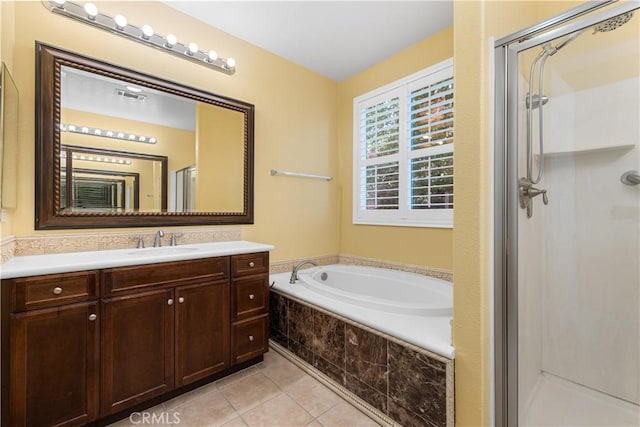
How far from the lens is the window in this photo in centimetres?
234

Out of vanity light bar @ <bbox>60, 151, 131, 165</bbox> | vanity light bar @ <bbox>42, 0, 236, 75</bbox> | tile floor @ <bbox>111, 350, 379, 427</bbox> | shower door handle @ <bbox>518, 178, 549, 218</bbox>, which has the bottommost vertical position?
tile floor @ <bbox>111, 350, 379, 427</bbox>

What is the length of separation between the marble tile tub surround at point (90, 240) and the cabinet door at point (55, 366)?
17.3 inches

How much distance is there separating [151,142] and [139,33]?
70 cm

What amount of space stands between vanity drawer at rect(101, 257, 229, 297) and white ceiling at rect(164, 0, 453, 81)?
5.85 ft

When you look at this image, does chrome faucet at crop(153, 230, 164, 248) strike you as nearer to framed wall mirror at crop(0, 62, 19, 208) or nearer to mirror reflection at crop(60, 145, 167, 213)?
mirror reflection at crop(60, 145, 167, 213)

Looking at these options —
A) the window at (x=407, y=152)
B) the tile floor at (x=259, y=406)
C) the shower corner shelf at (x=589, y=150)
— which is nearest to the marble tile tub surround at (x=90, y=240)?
the tile floor at (x=259, y=406)

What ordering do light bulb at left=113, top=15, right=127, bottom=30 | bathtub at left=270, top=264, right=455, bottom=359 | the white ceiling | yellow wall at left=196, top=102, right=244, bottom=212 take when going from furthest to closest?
yellow wall at left=196, top=102, right=244, bottom=212 → the white ceiling → light bulb at left=113, top=15, right=127, bottom=30 → bathtub at left=270, top=264, right=455, bottom=359

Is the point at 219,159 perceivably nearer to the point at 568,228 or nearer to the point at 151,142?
the point at 151,142

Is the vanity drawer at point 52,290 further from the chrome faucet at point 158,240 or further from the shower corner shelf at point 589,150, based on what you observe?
the shower corner shelf at point 589,150

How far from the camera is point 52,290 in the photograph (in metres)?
1.29

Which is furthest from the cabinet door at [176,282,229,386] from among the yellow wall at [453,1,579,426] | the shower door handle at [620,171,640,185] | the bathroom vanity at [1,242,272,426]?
the shower door handle at [620,171,640,185]

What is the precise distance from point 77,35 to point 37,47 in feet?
0.77

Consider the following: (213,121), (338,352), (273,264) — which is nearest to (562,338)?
(338,352)

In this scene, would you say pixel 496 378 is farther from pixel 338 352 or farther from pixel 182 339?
pixel 182 339
